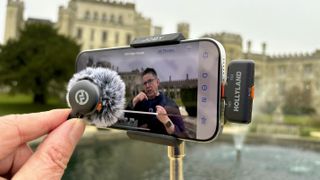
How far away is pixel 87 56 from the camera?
1.86m

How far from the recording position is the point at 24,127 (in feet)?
4.28

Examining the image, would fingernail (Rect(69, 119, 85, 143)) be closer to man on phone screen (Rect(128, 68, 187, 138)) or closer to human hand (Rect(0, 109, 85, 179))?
human hand (Rect(0, 109, 85, 179))

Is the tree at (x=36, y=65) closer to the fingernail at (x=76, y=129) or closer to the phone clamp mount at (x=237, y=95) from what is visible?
the phone clamp mount at (x=237, y=95)

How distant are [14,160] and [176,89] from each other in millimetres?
734

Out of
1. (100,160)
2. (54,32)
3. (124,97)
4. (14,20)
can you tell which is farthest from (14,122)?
(14,20)

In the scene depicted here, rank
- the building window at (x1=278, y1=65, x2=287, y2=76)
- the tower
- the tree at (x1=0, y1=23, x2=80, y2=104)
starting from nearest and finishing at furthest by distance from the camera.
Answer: the tree at (x1=0, y1=23, x2=80, y2=104) < the tower < the building window at (x1=278, y1=65, x2=287, y2=76)

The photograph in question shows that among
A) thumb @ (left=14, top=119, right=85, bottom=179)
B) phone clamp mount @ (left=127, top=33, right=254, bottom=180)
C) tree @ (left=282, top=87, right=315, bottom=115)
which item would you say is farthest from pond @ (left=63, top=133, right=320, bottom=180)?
tree @ (left=282, top=87, right=315, bottom=115)

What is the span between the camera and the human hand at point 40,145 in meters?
1.28

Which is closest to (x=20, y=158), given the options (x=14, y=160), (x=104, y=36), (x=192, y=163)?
(x=14, y=160)

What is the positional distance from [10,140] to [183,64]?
801 millimetres

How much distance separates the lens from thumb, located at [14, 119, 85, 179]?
4.19 feet

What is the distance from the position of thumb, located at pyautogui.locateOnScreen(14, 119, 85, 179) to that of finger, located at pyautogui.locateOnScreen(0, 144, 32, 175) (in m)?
0.07

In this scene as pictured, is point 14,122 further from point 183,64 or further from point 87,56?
point 183,64

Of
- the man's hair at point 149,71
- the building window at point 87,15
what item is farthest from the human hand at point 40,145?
the building window at point 87,15
